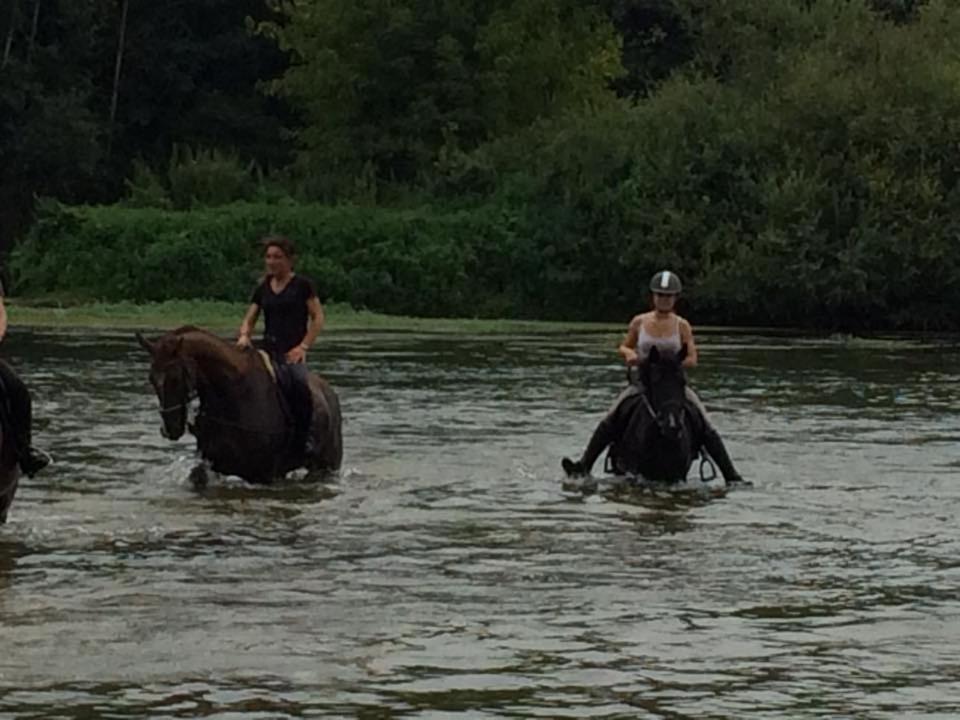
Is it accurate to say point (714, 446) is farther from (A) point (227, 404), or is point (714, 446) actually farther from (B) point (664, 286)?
(A) point (227, 404)

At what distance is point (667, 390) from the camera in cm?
1834

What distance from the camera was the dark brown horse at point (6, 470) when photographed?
15.0 m

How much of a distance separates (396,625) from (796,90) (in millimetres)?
46063

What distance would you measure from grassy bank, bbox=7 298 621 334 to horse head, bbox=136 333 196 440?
2787cm

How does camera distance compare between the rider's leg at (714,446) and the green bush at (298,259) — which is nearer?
the rider's leg at (714,446)

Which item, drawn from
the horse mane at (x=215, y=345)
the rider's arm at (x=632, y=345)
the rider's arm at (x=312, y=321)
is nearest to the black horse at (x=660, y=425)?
the rider's arm at (x=632, y=345)

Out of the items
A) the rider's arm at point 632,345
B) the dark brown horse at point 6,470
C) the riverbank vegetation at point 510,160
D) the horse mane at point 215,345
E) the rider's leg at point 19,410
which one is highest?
the riverbank vegetation at point 510,160

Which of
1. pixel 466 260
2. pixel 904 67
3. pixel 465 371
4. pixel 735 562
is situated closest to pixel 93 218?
pixel 466 260

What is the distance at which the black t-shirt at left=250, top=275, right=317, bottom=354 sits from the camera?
1844 centimetres

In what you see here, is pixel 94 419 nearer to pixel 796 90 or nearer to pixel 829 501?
pixel 829 501

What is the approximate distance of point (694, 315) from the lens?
186 feet

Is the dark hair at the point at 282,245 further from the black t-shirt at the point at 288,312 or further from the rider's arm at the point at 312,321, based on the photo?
the rider's arm at the point at 312,321

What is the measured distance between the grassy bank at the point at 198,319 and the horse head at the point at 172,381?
27.9 m

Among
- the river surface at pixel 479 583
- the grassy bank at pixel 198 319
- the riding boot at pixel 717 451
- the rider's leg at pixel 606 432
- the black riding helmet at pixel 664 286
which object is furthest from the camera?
the grassy bank at pixel 198 319
